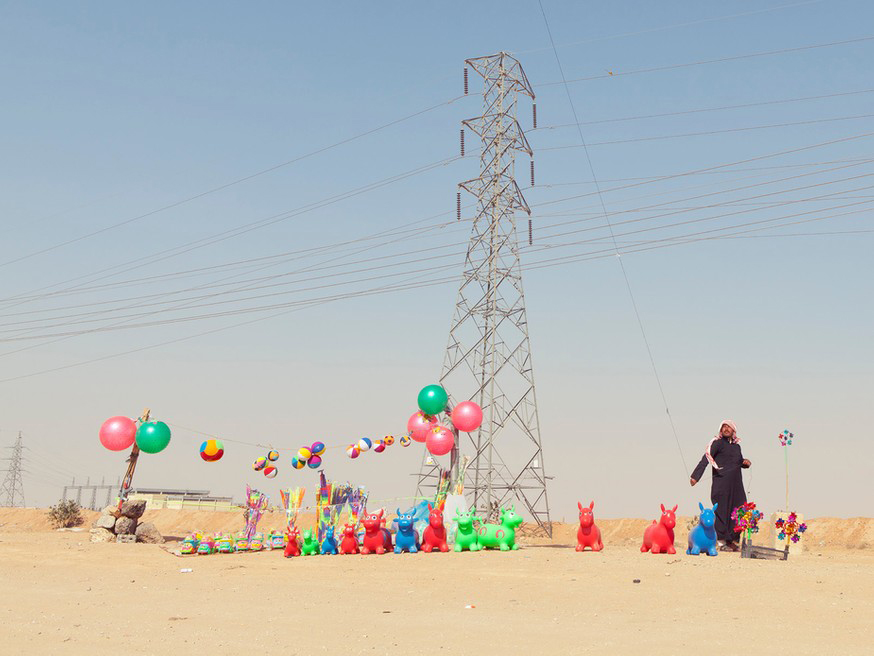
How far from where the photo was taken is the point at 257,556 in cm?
2244

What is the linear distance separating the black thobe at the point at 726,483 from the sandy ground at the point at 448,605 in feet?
5.25

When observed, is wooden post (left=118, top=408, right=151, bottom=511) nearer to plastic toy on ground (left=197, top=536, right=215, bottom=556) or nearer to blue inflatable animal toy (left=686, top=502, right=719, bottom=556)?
plastic toy on ground (left=197, top=536, right=215, bottom=556)

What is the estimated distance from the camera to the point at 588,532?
2030cm

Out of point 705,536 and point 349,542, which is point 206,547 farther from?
point 705,536

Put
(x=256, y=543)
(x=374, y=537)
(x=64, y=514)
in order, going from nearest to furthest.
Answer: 1. (x=374, y=537)
2. (x=256, y=543)
3. (x=64, y=514)

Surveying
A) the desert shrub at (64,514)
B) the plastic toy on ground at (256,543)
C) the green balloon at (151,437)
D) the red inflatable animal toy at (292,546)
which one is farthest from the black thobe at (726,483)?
the desert shrub at (64,514)

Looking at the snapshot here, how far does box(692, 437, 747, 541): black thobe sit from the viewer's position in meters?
19.3

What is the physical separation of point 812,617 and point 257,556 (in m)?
14.3

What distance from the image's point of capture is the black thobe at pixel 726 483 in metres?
19.3

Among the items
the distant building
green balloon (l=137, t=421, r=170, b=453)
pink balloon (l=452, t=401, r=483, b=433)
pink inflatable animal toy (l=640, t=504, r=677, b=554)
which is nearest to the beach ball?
green balloon (l=137, t=421, r=170, b=453)

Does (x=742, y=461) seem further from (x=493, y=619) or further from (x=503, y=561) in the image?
(x=493, y=619)

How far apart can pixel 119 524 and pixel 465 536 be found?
11504mm

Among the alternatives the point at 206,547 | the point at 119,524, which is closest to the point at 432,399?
the point at 206,547

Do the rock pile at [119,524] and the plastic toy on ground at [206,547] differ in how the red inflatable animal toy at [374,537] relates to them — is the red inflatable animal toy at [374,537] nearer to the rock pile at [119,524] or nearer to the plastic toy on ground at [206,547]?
the plastic toy on ground at [206,547]
